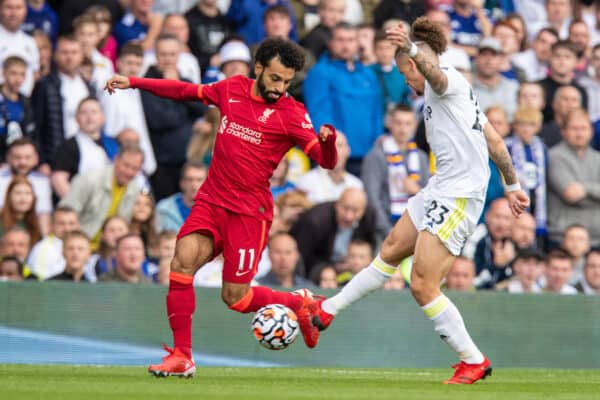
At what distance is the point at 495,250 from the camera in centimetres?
1569

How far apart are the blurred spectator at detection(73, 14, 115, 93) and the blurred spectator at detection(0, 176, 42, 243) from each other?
1.89 m

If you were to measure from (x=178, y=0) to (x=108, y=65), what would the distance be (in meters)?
1.91

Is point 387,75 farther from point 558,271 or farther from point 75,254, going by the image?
point 75,254

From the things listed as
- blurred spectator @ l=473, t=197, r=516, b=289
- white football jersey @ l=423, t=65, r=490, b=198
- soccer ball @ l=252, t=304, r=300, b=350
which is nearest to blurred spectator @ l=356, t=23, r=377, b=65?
blurred spectator @ l=473, t=197, r=516, b=289

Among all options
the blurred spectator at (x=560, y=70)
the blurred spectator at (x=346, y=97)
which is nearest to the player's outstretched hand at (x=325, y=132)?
the blurred spectator at (x=346, y=97)

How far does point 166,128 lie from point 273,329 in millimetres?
6123

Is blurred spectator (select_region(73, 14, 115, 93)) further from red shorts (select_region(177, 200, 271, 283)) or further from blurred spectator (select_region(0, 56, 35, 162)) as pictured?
red shorts (select_region(177, 200, 271, 283))

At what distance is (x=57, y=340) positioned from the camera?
13.2 meters

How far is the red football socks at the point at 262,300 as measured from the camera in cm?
1106

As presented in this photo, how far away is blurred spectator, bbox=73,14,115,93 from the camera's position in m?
16.2

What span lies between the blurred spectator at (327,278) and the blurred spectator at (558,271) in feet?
7.88

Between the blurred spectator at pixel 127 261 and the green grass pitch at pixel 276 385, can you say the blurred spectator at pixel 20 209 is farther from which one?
the green grass pitch at pixel 276 385

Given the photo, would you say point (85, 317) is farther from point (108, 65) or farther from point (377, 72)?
point (377, 72)

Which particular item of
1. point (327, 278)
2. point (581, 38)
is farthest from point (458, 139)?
point (581, 38)
